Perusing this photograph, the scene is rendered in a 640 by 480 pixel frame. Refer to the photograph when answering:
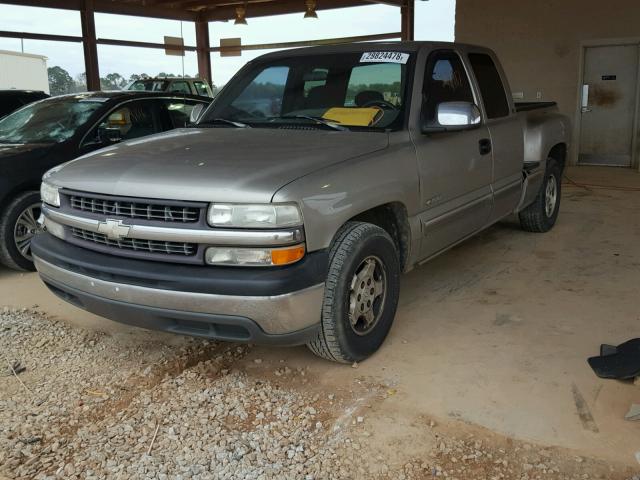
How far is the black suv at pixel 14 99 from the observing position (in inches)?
356

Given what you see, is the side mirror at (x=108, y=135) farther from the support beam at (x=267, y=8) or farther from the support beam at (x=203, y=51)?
the support beam at (x=203, y=51)

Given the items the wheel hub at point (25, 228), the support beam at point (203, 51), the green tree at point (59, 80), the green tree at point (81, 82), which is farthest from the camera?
the support beam at point (203, 51)

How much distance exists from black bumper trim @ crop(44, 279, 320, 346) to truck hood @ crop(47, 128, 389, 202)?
56cm

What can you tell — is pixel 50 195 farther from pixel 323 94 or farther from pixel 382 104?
pixel 382 104

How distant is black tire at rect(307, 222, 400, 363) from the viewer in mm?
3242

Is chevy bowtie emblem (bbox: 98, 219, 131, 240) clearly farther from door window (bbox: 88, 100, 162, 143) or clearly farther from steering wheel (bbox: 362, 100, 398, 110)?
door window (bbox: 88, 100, 162, 143)

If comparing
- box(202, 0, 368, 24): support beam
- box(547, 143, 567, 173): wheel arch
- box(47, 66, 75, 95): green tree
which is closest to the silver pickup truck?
box(547, 143, 567, 173): wheel arch

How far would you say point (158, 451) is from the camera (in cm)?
286

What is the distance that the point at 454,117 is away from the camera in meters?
3.88

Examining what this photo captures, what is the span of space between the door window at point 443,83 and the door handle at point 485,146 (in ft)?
1.10

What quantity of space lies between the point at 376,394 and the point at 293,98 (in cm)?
215

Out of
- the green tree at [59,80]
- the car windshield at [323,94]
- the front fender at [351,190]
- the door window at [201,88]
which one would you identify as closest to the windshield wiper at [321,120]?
the car windshield at [323,94]

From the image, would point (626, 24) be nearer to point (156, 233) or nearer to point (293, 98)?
point (293, 98)

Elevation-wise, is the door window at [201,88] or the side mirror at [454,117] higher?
the door window at [201,88]
